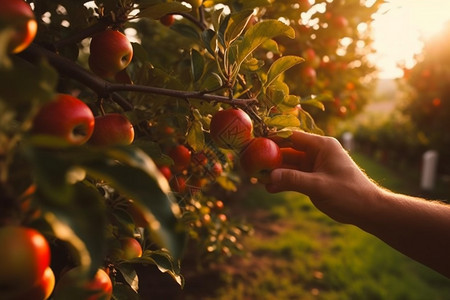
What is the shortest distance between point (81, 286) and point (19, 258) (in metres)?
0.17

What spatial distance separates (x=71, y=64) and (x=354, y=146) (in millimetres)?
20843

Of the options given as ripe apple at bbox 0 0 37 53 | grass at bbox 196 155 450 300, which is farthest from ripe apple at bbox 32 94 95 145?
grass at bbox 196 155 450 300

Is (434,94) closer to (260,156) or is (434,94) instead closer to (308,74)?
(308,74)

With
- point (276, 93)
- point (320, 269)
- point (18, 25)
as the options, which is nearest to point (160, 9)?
point (276, 93)

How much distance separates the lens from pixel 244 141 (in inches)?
43.3

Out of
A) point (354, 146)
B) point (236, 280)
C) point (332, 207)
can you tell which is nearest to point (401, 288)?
point (236, 280)

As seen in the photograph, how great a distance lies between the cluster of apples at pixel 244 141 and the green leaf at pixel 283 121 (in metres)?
0.05

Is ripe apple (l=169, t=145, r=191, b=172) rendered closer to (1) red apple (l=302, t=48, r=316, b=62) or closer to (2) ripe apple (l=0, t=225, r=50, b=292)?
(2) ripe apple (l=0, t=225, r=50, b=292)

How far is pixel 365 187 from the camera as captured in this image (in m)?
1.22

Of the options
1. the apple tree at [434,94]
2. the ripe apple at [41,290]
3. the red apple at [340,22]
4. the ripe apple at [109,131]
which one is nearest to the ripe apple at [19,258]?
the ripe apple at [41,290]

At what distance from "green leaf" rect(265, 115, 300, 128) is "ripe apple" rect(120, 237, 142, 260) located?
513 millimetres

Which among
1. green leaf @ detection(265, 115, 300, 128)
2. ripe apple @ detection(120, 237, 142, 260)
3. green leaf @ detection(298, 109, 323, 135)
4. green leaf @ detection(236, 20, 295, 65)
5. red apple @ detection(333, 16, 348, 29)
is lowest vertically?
ripe apple @ detection(120, 237, 142, 260)

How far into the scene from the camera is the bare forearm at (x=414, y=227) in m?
1.31

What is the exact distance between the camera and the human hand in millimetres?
1156
